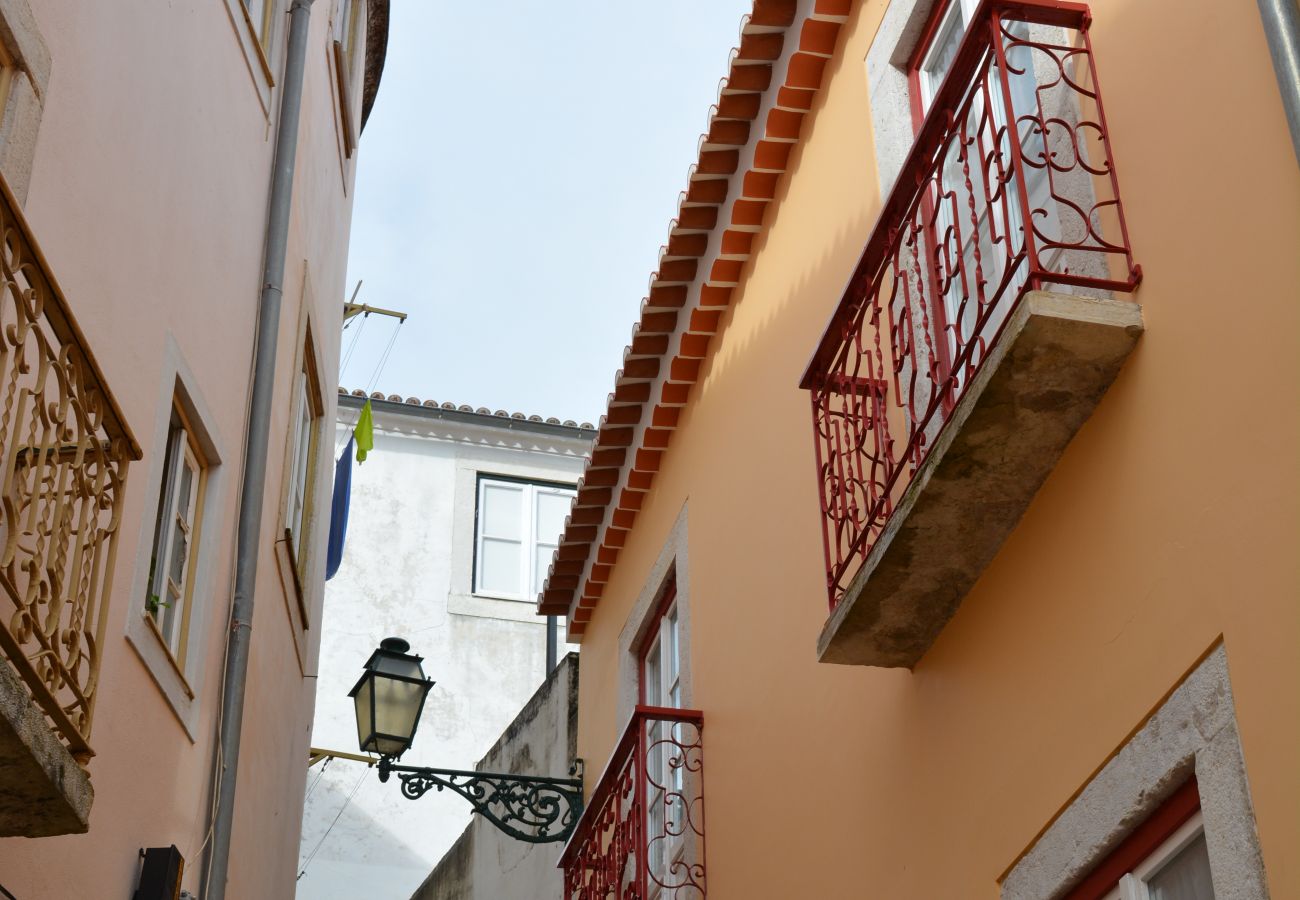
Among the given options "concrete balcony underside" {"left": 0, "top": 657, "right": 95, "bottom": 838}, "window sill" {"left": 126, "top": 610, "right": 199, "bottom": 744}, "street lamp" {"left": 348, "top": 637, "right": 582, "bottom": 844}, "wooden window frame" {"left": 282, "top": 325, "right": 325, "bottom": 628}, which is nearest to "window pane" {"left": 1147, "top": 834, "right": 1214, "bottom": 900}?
"concrete balcony underside" {"left": 0, "top": 657, "right": 95, "bottom": 838}

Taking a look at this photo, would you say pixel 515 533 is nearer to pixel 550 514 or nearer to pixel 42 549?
pixel 550 514

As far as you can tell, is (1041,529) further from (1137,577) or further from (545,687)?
(545,687)

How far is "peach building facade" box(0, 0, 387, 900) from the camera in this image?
4727 millimetres

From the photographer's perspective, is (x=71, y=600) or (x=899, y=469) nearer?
(x=71, y=600)

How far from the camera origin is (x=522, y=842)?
40.5 feet

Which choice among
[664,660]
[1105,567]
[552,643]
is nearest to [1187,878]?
[1105,567]

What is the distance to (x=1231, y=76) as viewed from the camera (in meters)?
4.16

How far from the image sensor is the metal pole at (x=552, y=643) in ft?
57.2

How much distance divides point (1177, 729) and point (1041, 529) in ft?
3.19

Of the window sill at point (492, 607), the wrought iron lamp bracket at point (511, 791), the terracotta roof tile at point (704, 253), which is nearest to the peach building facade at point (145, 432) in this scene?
the wrought iron lamp bracket at point (511, 791)

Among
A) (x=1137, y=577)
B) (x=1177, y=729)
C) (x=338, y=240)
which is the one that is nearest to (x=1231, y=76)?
(x=1137, y=577)

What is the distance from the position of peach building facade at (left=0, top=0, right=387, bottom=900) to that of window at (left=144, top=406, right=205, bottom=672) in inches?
0.5

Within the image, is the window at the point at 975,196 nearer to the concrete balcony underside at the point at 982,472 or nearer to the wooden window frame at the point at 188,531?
the concrete balcony underside at the point at 982,472

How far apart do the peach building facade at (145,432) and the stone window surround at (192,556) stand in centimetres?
1
